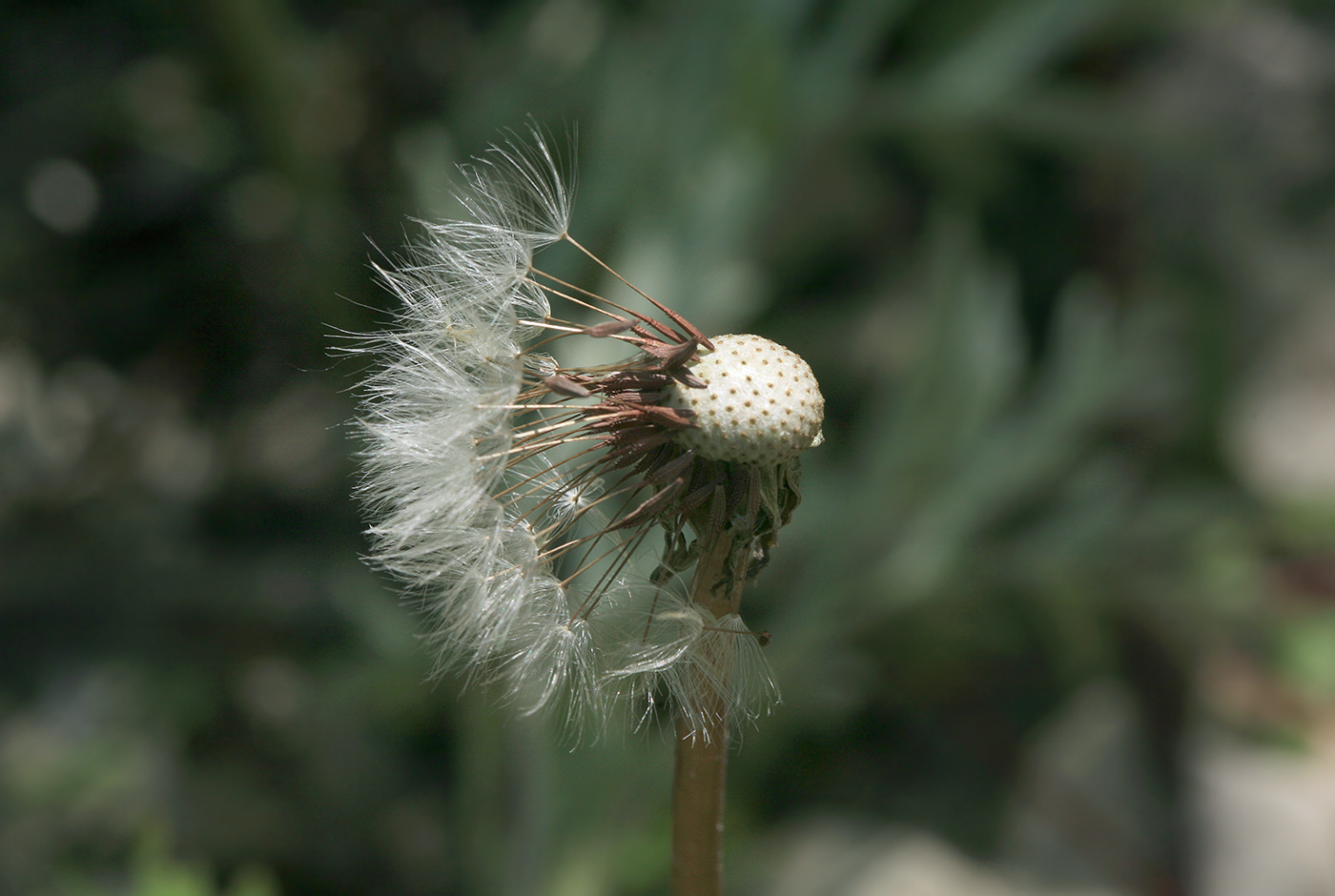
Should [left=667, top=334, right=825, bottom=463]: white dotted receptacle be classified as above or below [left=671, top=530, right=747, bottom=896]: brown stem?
above

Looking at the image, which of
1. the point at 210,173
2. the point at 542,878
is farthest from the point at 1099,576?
the point at 210,173

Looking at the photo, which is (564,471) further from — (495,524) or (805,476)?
(805,476)

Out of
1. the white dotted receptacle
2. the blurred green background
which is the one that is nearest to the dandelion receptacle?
the white dotted receptacle

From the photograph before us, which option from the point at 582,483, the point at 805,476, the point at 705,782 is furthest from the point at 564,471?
the point at 805,476

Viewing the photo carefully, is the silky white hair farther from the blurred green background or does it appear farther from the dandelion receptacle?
the blurred green background

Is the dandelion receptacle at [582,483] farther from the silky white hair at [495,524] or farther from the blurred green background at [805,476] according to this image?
the blurred green background at [805,476]

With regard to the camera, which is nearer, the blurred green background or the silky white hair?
the silky white hair

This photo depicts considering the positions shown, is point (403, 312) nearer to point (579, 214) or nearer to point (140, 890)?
point (140, 890)
